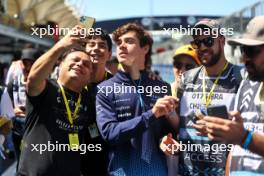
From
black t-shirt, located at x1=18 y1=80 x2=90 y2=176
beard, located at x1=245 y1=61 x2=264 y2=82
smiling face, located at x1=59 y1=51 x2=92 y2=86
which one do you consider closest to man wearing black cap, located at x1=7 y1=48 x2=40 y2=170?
smiling face, located at x1=59 y1=51 x2=92 y2=86

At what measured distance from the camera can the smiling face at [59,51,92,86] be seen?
3.43 meters

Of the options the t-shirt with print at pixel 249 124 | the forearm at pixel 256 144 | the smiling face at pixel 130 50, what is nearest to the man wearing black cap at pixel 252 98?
the t-shirt with print at pixel 249 124

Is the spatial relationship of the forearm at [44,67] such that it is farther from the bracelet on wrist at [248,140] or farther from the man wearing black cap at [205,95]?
the bracelet on wrist at [248,140]

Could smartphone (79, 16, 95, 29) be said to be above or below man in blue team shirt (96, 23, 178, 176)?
above

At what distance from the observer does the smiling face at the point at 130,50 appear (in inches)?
133

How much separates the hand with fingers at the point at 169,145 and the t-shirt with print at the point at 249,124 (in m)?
0.60

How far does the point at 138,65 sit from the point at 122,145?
23.5 inches

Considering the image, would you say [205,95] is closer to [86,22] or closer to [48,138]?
[86,22]

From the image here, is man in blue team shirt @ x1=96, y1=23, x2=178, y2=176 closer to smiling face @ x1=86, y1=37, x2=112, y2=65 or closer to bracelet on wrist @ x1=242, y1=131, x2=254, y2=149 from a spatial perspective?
smiling face @ x1=86, y1=37, x2=112, y2=65

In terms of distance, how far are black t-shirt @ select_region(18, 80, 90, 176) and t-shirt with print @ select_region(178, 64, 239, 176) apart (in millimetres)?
823

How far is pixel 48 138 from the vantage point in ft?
10.8

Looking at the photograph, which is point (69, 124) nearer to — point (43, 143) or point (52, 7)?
point (43, 143)

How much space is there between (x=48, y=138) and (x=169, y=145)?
0.86m

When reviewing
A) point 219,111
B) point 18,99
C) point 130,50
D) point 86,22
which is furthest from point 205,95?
point 18,99
